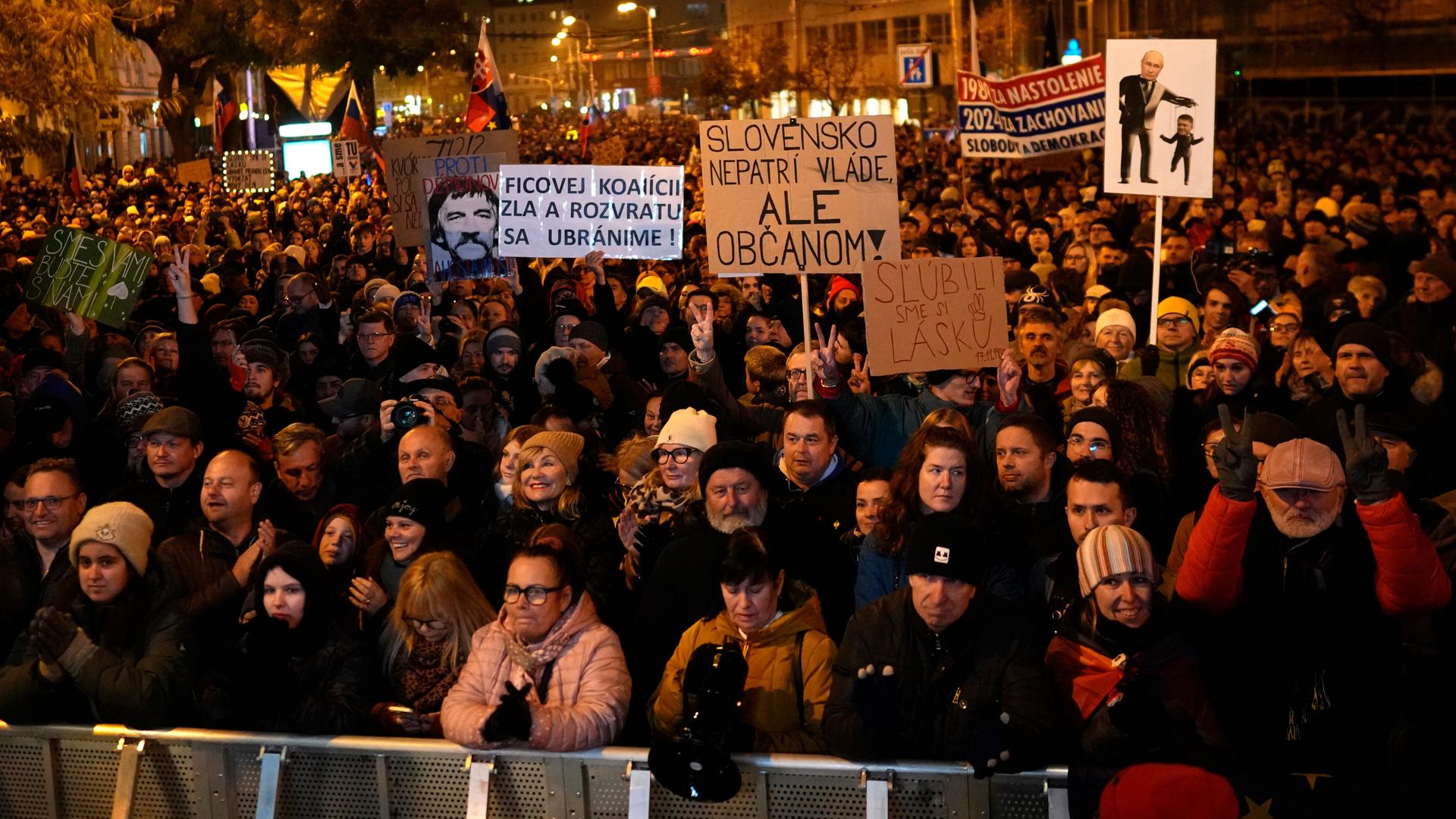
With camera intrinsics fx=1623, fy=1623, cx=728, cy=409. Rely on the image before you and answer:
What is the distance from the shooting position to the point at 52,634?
14.6 ft

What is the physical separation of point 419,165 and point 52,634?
864 centimetres

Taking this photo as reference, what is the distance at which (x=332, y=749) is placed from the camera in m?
4.28

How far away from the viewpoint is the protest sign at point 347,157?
25.3 metres

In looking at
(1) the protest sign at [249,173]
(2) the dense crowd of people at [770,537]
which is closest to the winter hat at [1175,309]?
(2) the dense crowd of people at [770,537]

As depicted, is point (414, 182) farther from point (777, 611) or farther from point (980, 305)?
point (777, 611)

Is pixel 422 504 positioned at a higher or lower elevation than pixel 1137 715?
higher

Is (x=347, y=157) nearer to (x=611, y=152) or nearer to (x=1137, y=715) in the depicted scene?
(x=611, y=152)

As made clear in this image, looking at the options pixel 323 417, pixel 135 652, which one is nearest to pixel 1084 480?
pixel 135 652

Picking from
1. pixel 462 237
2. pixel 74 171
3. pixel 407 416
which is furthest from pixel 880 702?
pixel 74 171

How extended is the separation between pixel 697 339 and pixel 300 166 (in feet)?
115

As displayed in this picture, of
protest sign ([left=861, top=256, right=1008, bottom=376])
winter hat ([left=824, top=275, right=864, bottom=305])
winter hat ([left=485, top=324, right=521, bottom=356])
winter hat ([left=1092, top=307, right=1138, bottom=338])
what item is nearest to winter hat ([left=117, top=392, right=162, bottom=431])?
winter hat ([left=485, top=324, right=521, bottom=356])

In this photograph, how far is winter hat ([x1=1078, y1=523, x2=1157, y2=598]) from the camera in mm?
4082

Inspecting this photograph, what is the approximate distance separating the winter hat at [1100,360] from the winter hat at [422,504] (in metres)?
2.96

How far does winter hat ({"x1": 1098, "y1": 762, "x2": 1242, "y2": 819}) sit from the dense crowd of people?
86mm
